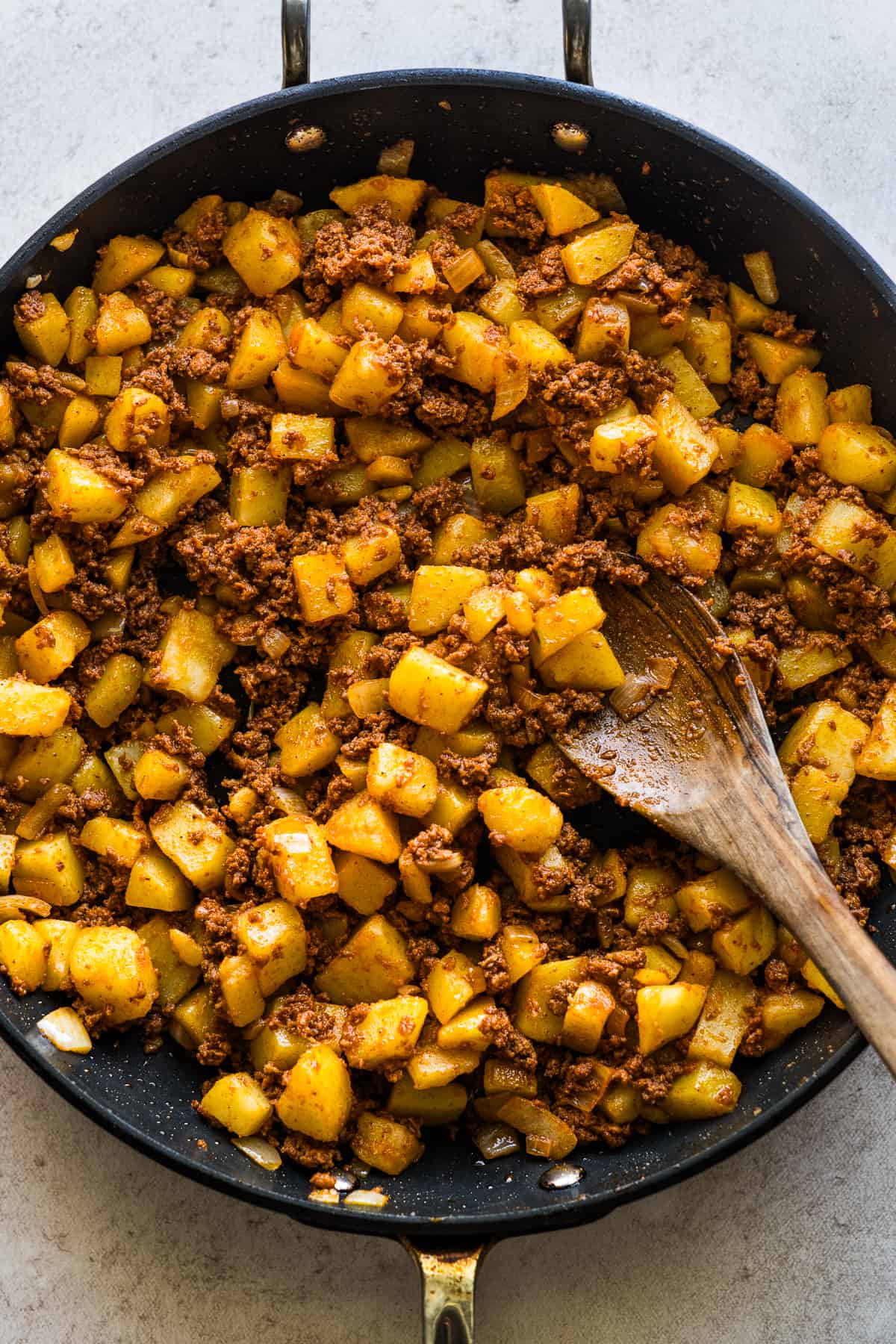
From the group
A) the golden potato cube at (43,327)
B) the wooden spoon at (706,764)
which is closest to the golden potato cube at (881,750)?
the wooden spoon at (706,764)

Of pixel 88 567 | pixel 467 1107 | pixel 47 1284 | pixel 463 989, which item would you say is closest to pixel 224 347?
pixel 88 567

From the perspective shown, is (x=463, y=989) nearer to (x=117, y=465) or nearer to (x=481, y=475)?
(x=481, y=475)

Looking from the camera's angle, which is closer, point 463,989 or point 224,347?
point 463,989

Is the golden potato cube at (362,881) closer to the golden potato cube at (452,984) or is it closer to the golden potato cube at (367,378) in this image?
the golden potato cube at (452,984)

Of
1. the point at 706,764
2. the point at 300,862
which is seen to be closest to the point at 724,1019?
the point at 706,764

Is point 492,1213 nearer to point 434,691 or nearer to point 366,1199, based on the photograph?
point 366,1199

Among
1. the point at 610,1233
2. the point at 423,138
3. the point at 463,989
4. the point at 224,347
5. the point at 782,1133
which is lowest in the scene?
the point at 610,1233
